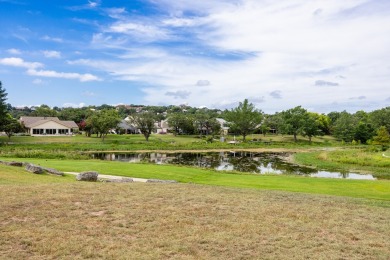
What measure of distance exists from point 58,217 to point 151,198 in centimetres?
356

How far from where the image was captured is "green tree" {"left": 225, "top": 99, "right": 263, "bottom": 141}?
299 feet

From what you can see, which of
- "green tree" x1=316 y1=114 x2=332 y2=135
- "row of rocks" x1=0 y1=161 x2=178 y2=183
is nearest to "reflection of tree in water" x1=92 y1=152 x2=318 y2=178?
"row of rocks" x1=0 y1=161 x2=178 y2=183

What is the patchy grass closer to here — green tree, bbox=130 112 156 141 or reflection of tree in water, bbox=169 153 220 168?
reflection of tree in water, bbox=169 153 220 168

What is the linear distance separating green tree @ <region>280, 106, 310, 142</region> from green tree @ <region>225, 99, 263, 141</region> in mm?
7261

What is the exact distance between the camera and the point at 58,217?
9648 millimetres

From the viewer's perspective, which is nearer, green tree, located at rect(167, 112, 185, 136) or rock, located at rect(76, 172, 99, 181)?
rock, located at rect(76, 172, 99, 181)

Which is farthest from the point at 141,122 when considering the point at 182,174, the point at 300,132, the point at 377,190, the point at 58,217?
the point at 58,217

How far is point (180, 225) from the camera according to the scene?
9.37m

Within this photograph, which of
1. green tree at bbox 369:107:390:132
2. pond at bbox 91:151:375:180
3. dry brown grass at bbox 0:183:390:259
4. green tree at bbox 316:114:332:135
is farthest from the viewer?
green tree at bbox 316:114:332:135

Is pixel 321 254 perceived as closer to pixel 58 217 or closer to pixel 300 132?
pixel 58 217

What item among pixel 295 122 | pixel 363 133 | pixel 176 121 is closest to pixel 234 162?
pixel 295 122

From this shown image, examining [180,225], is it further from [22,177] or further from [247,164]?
[247,164]

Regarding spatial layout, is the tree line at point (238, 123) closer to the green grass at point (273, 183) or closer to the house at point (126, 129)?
the house at point (126, 129)

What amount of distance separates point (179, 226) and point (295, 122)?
8525 cm
